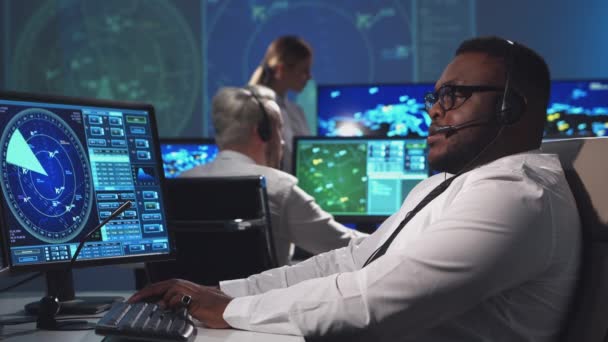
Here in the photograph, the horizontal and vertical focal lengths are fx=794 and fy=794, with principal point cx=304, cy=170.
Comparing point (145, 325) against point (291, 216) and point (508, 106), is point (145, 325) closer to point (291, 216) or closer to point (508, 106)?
point (508, 106)

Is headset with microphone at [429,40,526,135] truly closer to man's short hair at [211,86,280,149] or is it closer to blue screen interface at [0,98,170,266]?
blue screen interface at [0,98,170,266]

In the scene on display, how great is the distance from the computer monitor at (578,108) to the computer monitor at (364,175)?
2.13ft

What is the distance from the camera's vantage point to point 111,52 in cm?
578

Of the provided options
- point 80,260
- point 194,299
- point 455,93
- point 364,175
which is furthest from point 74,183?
point 364,175

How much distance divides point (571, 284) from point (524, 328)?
11 centimetres

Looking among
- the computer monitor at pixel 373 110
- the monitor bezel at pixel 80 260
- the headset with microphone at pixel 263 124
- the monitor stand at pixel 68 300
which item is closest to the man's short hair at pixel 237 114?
the headset with microphone at pixel 263 124

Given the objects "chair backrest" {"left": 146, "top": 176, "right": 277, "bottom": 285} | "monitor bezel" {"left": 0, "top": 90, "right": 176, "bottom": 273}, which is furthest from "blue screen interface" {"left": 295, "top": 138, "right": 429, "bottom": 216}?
"monitor bezel" {"left": 0, "top": 90, "right": 176, "bottom": 273}

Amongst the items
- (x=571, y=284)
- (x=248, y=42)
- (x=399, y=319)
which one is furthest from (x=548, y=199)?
(x=248, y=42)

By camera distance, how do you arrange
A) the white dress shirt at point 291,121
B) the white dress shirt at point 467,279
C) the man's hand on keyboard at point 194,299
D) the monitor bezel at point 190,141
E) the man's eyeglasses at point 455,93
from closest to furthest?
the white dress shirt at point 467,279
the man's hand on keyboard at point 194,299
the man's eyeglasses at point 455,93
the monitor bezel at point 190,141
the white dress shirt at point 291,121

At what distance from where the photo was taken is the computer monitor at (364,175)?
3.08 meters

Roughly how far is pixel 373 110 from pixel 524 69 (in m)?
2.00

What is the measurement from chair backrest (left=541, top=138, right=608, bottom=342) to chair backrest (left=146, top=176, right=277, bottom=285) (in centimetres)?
93

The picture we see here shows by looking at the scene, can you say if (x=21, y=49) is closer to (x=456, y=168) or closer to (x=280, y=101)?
(x=280, y=101)

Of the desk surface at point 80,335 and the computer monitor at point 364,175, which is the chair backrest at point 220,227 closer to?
the desk surface at point 80,335
